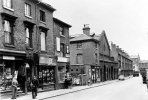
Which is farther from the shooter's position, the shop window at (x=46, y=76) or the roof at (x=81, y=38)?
the roof at (x=81, y=38)

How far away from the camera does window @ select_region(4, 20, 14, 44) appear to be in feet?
69.3

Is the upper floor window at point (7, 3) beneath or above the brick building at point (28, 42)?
above

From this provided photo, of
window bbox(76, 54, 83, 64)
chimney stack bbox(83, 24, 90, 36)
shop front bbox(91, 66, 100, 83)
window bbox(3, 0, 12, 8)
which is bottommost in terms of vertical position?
shop front bbox(91, 66, 100, 83)

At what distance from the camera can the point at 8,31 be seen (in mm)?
21406

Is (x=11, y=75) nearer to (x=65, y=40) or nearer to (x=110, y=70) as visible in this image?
(x=65, y=40)

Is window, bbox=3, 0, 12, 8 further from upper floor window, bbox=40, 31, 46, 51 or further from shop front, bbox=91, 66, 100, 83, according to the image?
shop front, bbox=91, 66, 100, 83

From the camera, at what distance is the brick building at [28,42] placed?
20.9m

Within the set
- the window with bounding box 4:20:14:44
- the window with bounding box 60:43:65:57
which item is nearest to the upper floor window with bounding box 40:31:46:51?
the window with bounding box 60:43:65:57

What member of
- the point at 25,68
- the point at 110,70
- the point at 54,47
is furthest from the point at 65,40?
the point at 110,70

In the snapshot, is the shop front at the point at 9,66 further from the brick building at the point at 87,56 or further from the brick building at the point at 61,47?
the brick building at the point at 87,56

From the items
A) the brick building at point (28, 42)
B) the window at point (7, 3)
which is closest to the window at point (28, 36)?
the brick building at point (28, 42)

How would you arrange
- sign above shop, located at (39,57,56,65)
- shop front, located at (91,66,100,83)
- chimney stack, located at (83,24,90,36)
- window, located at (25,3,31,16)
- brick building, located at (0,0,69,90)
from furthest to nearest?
chimney stack, located at (83,24,90,36), shop front, located at (91,66,100,83), sign above shop, located at (39,57,56,65), window, located at (25,3,31,16), brick building, located at (0,0,69,90)

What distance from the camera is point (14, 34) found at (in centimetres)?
2200

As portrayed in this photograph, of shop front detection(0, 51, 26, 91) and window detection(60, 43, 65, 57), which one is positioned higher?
window detection(60, 43, 65, 57)
